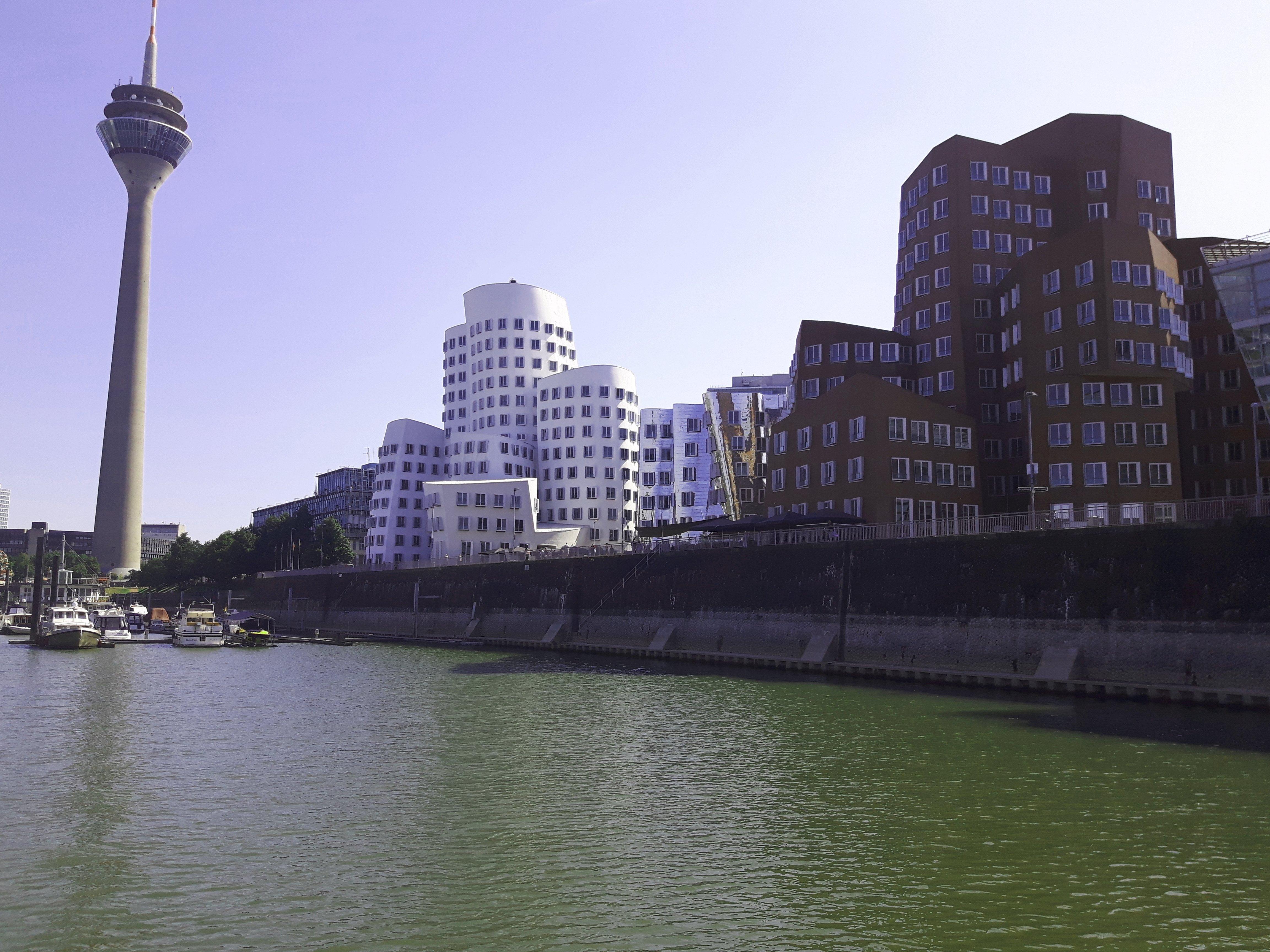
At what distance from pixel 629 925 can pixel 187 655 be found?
81035 millimetres

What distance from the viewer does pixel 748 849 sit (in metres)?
24.1

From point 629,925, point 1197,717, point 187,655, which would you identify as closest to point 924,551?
point 1197,717

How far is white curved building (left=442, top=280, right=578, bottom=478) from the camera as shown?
538 ft

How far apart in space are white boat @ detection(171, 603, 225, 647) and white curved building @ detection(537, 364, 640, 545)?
6325 centimetres

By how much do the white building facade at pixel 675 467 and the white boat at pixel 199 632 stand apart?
69879mm

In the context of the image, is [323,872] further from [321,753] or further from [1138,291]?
[1138,291]

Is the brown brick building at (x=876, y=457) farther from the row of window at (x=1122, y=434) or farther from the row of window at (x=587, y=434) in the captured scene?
the row of window at (x=587, y=434)

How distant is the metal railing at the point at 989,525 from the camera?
5134 centimetres

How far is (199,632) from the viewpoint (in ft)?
327

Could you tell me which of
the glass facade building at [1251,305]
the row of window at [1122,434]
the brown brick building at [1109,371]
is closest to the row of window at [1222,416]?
the brown brick building at [1109,371]

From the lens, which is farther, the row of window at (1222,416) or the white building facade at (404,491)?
the white building facade at (404,491)

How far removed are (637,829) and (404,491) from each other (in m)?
139

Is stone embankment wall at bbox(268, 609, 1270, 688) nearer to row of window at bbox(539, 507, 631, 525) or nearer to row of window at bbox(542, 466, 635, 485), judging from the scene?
row of window at bbox(539, 507, 631, 525)

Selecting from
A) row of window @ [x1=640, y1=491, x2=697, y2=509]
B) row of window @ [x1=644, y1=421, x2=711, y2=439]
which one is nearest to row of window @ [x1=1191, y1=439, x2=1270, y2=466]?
row of window @ [x1=640, y1=491, x2=697, y2=509]
